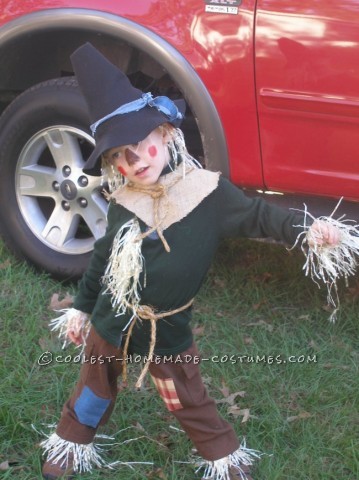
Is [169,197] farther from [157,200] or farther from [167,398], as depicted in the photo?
[167,398]

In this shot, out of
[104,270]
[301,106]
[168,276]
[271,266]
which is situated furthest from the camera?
[271,266]

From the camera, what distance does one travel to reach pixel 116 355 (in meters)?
2.44

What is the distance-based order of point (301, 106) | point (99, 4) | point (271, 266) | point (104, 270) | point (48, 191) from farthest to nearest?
1. point (271, 266)
2. point (48, 191)
3. point (99, 4)
4. point (301, 106)
5. point (104, 270)

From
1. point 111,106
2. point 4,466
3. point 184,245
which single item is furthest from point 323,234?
point 4,466

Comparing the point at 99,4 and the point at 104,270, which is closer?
the point at 104,270

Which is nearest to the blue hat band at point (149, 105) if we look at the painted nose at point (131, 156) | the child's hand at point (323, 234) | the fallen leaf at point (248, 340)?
the painted nose at point (131, 156)

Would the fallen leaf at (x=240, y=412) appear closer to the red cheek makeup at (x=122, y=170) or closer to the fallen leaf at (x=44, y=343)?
the fallen leaf at (x=44, y=343)

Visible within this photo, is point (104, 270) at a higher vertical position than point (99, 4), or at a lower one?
lower

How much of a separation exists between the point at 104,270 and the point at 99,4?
4.71 ft

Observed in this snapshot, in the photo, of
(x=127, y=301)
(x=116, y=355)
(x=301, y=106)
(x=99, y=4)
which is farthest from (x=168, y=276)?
(x=99, y=4)

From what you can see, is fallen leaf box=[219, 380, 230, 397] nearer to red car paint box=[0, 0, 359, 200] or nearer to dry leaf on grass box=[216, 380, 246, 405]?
dry leaf on grass box=[216, 380, 246, 405]

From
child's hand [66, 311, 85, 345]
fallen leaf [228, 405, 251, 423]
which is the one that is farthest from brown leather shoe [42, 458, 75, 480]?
fallen leaf [228, 405, 251, 423]

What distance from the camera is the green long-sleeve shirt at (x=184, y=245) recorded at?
224 cm

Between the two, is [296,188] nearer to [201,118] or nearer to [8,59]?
[201,118]
